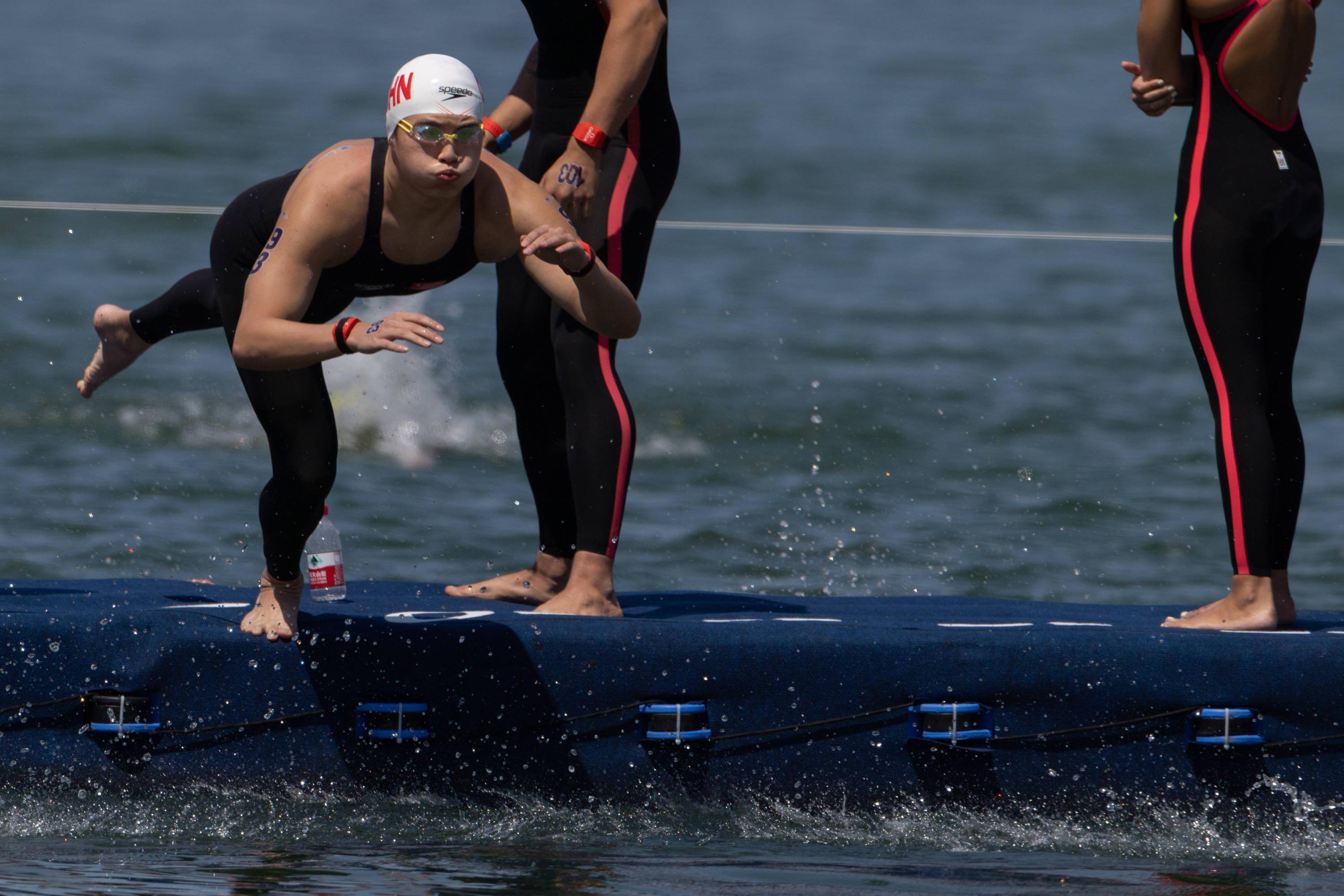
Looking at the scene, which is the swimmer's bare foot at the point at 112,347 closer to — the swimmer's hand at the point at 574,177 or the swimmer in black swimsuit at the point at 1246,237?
the swimmer's hand at the point at 574,177

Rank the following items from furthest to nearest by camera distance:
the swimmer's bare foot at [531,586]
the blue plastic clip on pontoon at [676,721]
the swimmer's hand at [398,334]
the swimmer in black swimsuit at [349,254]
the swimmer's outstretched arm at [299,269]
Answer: the swimmer's bare foot at [531,586] → the blue plastic clip on pontoon at [676,721] → the swimmer in black swimsuit at [349,254] → the swimmer's outstretched arm at [299,269] → the swimmer's hand at [398,334]

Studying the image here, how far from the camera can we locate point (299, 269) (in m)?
3.47

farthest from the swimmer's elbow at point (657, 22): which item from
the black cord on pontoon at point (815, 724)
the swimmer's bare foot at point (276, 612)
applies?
the black cord on pontoon at point (815, 724)

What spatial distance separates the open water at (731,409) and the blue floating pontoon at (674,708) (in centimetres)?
9

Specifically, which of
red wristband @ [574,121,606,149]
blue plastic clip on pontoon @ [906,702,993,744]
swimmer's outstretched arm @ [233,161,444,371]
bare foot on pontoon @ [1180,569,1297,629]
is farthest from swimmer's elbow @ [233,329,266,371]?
bare foot on pontoon @ [1180,569,1297,629]

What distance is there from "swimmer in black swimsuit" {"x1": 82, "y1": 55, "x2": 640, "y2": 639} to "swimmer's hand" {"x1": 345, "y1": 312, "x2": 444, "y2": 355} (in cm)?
11

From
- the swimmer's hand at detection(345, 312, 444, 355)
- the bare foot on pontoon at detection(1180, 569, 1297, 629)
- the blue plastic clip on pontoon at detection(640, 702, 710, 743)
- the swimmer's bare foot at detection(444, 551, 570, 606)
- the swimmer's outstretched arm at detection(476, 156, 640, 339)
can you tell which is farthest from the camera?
the swimmer's bare foot at detection(444, 551, 570, 606)

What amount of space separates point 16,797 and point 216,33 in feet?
91.7

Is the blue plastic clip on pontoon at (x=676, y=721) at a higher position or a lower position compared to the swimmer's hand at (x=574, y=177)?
lower

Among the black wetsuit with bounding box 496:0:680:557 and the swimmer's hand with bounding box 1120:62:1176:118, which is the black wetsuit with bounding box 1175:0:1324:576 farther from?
the black wetsuit with bounding box 496:0:680:557

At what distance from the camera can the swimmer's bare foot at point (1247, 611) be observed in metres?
3.94

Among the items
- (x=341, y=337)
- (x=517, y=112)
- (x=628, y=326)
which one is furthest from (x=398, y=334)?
(x=517, y=112)

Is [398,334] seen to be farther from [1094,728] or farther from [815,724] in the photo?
[1094,728]

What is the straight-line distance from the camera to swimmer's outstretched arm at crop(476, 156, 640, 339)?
3.57 meters
